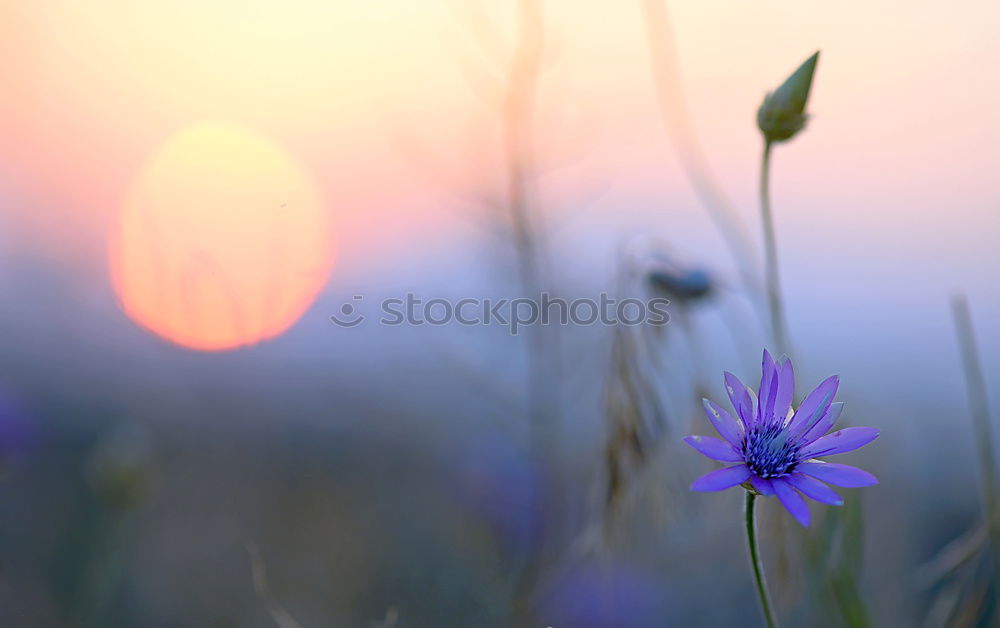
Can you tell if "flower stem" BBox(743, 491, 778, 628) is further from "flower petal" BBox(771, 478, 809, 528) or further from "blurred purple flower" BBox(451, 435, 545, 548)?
"blurred purple flower" BBox(451, 435, 545, 548)

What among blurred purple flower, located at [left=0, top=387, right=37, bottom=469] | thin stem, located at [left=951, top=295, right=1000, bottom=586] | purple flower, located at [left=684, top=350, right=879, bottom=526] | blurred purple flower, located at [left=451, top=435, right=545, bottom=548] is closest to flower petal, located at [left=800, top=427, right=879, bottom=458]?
purple flower, located at [left=684, top=350, right=879, bottom=526]

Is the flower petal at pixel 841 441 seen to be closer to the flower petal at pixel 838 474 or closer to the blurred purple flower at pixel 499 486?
the flower petal at pixel 838 474

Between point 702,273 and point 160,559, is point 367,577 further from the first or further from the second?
point 702,273

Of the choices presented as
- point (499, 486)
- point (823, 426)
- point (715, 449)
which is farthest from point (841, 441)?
point (499, 486)

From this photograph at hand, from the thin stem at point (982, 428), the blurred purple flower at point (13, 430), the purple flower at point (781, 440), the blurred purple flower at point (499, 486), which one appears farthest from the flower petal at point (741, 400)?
the blurred purple flower at point (13, 430)

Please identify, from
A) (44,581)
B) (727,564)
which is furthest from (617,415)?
(44,581)
